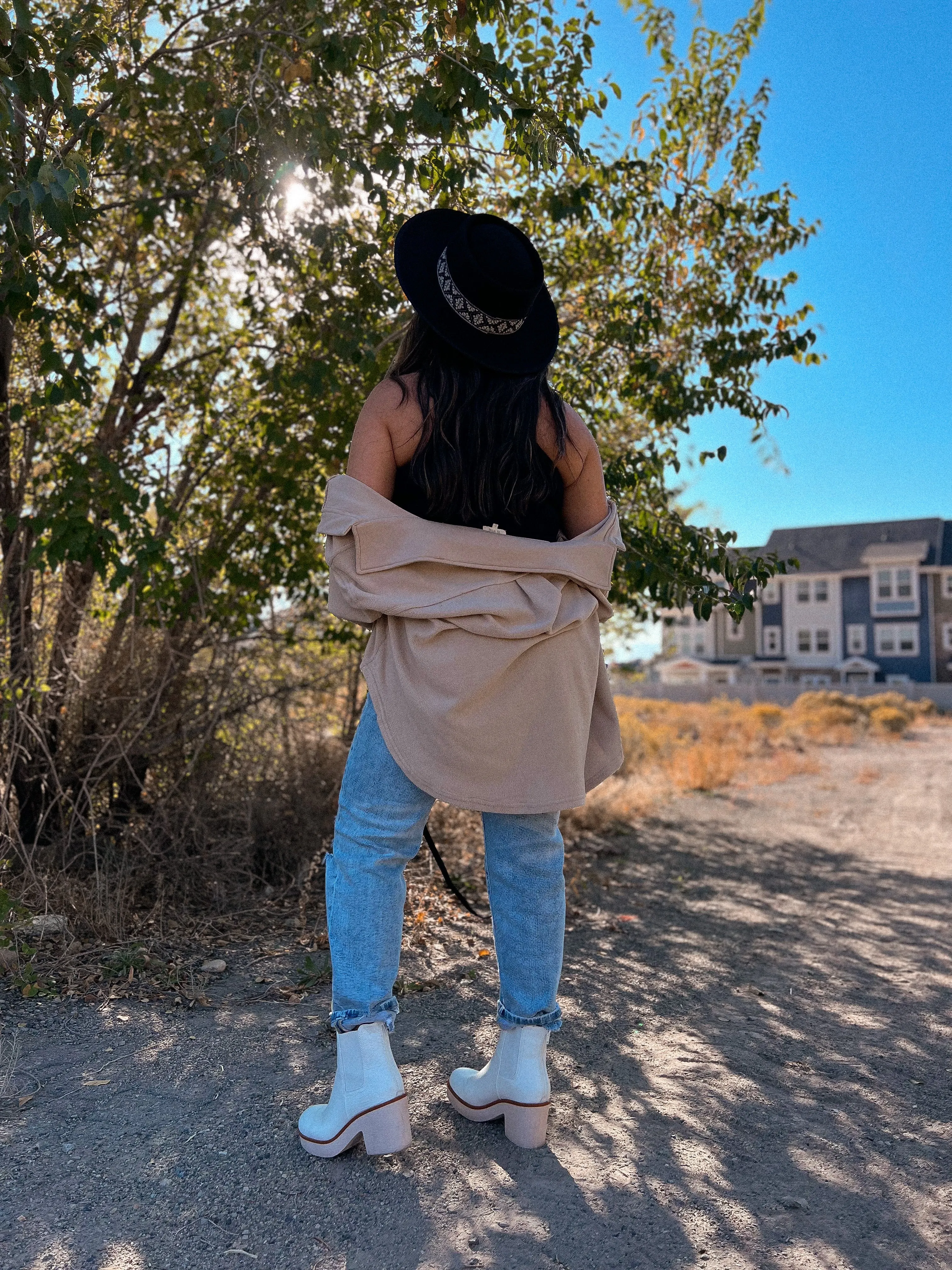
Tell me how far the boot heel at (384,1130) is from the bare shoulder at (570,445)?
52.9 inches

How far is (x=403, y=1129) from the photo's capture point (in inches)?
73.7

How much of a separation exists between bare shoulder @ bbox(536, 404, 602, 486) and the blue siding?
37.3 m

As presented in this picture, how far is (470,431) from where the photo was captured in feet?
6.58

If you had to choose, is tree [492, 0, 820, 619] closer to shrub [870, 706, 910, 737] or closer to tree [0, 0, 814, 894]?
tree [0, 0, 814, 894]

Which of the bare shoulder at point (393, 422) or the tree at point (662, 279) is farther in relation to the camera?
the tree at point (662, 279)

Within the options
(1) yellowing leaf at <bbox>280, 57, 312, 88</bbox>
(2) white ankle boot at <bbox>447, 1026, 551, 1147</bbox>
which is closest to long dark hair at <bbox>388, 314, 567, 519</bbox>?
(2) white ankle boot at <bbox>447, 1026, 551, 1147</bbox>

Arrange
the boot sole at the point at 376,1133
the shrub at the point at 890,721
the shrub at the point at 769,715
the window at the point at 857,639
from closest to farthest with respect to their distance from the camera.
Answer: the boot sole at the point at 376,1133 → the shrub at the point at 890,721 → the shrub at the point at 769,715 → the window at the point at 857,639

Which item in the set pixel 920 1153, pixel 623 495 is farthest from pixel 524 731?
pixel 623 495

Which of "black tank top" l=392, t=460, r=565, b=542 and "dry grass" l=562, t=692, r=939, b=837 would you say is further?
"dry grass" l=562, t=692, r=939, b=837

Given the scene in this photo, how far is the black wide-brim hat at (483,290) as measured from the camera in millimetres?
1969

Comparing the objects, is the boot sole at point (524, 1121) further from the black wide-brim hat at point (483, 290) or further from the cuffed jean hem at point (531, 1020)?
the black wide-brim hat at point (483, 290)

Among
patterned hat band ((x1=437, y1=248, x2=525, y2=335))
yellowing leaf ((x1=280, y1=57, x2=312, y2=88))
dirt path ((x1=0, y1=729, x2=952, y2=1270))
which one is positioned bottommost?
dirt path ((x1=0, y1=729, x2=952, y2=1270))

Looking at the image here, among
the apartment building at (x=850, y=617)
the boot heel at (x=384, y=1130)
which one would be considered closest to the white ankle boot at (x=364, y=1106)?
the boot heel at (x=384, y=1130)

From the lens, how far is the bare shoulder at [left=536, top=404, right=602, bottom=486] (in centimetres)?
210
